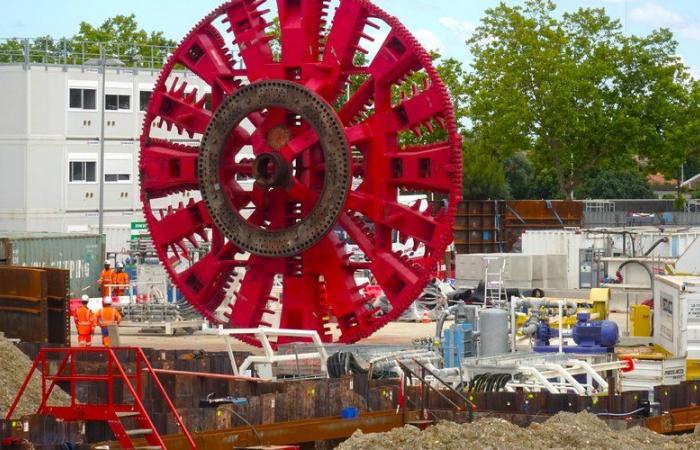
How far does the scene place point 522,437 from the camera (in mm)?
21109

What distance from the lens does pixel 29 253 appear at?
5206 cm

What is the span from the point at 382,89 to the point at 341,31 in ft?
4.67

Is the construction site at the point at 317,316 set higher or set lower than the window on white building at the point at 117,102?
lower

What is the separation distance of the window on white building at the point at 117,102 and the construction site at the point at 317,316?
80.8 ft

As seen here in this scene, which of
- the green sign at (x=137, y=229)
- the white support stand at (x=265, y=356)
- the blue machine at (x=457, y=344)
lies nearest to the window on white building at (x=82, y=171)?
the green sign at (x=137, y=229)

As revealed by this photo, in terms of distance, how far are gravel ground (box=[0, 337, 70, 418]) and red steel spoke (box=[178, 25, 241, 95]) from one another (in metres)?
7.61

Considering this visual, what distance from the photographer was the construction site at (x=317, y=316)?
71.8 feet

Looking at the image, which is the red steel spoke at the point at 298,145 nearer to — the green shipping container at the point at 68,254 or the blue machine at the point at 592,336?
the blue machine at the point at 592,336

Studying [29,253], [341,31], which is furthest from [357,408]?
[29,253]

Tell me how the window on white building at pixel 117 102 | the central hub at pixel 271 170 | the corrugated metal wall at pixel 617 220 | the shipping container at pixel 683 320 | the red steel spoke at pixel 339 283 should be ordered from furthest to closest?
the corrugated metal wall at pixel 617 220 → the window on white building at pixel 117 102 → the red steel spoke at pixel 339 283 → the central hub at pixel 271 170 → the shipping container at pixel 683 320

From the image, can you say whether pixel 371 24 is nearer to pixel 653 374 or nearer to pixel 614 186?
pixel 653 374

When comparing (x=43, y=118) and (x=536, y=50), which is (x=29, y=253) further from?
(x=536, y=50)

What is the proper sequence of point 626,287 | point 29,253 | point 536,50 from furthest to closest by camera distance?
point 536,50 → point 29,253 → point 626,287

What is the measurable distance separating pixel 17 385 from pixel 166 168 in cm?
885
